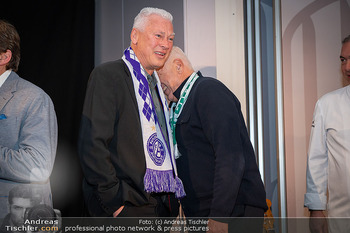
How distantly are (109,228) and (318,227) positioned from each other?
1288 millimetres

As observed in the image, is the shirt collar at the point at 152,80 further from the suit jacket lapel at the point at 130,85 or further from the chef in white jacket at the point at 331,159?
the chef in white jacket at the point at 331,159

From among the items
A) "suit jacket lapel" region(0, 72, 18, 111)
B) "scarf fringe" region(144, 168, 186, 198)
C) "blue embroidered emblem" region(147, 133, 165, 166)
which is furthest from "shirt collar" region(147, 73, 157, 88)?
"suit jacket lapel" region(0, 72, 18, 111)

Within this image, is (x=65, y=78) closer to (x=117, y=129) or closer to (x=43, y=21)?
(x=43, y=21)

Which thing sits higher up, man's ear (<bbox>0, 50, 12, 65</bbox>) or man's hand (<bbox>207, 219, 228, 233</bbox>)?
man's ear (<bbox>0, 50, 12, 65</bbox>)

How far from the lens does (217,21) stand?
9.51 feet

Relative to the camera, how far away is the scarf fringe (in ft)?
5.77

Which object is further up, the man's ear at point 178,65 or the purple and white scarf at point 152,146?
the man's ear at point 178,65

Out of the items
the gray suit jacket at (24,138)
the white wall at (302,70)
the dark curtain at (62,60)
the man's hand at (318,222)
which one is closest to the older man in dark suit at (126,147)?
the gray suit jacket at (24,138)

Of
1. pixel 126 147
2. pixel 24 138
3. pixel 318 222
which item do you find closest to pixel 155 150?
pixel 126 147

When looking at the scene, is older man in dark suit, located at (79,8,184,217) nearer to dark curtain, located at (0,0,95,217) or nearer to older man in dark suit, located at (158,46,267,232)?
older man in dark suit, located at (158,46,267,232)

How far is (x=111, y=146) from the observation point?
71.1 inches

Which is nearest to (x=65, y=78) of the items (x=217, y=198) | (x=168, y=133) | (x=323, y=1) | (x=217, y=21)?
(x=168, y=133)

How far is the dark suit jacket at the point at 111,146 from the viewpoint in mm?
1676

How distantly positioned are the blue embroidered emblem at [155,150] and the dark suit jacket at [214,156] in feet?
0.84
